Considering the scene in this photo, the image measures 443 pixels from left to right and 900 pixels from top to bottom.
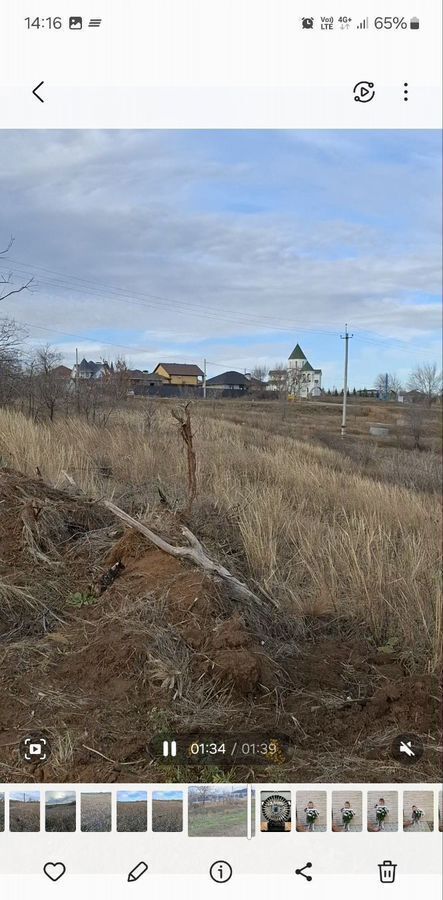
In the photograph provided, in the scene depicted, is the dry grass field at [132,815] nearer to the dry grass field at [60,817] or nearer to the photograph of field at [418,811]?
the dry grass field at [60,817]

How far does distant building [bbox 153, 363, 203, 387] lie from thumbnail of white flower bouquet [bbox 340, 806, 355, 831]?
15.3ft

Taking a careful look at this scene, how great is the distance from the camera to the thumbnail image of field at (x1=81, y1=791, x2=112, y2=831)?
46.9 inches

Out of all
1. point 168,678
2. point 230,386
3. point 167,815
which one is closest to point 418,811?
point 167,815

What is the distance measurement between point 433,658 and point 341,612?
2.33 ft

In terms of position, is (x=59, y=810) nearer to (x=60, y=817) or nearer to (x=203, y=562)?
(x=60, y=817)

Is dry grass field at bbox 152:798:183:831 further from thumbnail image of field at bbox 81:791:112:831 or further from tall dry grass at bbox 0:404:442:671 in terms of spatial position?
tall dry grass at bbox 0:404:442:671

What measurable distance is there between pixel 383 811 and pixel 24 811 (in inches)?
30.1

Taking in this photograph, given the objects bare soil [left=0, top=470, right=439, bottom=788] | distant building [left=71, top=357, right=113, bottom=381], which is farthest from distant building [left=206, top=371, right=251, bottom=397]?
bare soil [left=0, top=470, right=439, bottom=788]

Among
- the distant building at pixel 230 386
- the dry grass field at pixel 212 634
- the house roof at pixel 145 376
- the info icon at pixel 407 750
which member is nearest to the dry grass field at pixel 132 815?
the dry grass field at pixel 212 634

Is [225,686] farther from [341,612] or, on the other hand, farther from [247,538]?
[247,538]

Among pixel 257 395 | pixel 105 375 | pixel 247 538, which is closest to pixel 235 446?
pixel 257 395

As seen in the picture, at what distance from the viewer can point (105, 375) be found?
1129cm

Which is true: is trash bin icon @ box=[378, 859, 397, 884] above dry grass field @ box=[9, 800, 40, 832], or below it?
below

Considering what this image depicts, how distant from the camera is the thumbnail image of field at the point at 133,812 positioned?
3.91 feet
